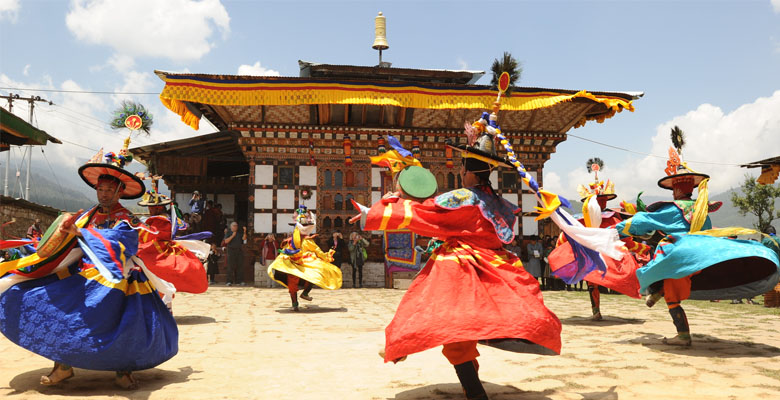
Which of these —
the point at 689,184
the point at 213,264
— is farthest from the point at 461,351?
the point at 213,264

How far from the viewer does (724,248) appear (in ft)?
17.8

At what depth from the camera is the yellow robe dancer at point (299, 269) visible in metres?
9.65

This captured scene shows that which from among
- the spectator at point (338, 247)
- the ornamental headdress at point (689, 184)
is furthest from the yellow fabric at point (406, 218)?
the spectator at point (338, 247)

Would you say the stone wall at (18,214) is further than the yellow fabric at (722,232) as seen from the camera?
Yes

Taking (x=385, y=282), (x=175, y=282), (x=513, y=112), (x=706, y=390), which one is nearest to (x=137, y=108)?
(x=175, y=282)

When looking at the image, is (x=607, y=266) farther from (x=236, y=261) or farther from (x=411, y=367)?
(x=236, y=261)

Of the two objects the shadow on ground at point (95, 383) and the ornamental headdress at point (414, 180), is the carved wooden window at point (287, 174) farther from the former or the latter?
the ornamental headdress at point (414, 180)

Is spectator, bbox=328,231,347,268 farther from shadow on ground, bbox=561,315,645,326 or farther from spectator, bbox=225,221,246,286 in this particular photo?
shadow on ground, bbox=561,315,645,326

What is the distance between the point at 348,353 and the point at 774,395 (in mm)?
3655

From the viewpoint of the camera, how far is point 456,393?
4023mm

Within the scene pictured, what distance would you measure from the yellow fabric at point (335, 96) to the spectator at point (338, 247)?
375 cm

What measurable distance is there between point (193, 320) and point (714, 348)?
7.08 meters

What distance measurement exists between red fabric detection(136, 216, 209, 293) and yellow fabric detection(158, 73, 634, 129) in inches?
269

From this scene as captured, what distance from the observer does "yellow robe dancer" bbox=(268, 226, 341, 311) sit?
9648 millimetres
